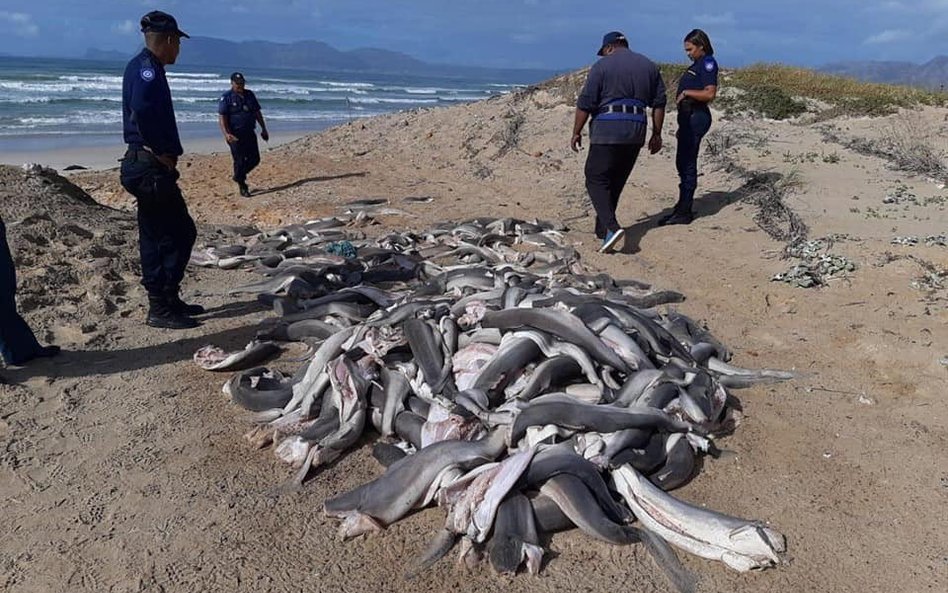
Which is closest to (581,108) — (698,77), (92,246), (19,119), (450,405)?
(698,77)

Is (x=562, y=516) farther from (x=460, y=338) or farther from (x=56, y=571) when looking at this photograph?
(x=56, y=571)

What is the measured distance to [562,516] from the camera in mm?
3623

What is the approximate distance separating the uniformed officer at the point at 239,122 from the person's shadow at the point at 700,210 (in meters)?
6.52

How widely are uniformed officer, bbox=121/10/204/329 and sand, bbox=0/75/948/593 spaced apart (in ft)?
2.16

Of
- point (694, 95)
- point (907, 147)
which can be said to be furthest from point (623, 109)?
point (907, 147)

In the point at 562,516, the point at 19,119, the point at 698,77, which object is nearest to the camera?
the point at 562,516

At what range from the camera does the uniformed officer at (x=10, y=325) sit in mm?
5102

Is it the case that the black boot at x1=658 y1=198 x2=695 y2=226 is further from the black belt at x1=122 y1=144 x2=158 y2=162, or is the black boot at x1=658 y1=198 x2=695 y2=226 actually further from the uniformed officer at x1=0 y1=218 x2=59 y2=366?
the uniformed officer at x1=0 y1=218 x2=59 y2=366

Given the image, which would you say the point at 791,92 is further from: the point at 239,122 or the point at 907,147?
the point at 239,122

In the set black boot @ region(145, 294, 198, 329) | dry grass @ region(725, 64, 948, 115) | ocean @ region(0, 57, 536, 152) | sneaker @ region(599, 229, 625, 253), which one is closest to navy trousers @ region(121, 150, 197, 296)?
black boot @ region(145, 294, 198, 329)

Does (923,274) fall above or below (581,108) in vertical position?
below

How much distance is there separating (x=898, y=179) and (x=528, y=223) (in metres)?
5.64

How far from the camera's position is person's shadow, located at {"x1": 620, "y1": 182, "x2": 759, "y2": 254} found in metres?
9.06

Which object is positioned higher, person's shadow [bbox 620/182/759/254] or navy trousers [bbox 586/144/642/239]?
navy trousers [bbox 586/144/642/239]
